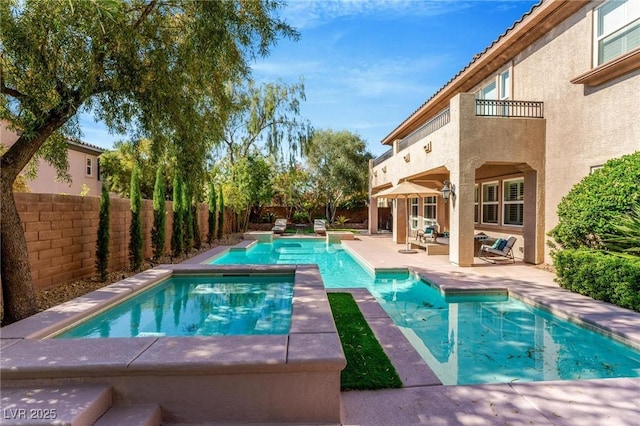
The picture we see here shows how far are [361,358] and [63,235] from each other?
7.80 metres

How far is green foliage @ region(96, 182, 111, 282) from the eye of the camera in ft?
30.6

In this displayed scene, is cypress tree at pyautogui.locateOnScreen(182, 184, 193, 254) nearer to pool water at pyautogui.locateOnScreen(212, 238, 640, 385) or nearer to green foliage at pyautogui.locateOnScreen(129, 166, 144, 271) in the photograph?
green foliage at pyautogui.locateOnScreen(129, 166, 144, 271)

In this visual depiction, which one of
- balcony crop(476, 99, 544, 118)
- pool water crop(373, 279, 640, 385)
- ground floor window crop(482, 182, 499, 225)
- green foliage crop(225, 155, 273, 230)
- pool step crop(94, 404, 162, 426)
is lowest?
pool water crop(373, 279, 640, 385)

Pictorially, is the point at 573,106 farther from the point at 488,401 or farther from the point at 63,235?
the point at 63,235

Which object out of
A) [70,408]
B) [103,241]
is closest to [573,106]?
[70,408]

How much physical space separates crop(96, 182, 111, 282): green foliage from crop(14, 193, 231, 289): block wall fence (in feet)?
0.93

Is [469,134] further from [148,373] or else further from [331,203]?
[331,203]

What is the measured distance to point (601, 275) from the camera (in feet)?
24.4

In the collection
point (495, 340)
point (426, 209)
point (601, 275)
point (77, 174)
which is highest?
point (77, 174)

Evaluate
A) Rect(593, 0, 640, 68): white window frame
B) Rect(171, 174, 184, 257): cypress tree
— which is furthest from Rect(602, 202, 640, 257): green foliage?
Rect(171, 174, 184, 257): cypress tree

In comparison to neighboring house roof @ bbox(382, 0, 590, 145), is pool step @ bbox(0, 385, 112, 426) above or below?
below

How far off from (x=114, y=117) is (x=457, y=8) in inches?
389

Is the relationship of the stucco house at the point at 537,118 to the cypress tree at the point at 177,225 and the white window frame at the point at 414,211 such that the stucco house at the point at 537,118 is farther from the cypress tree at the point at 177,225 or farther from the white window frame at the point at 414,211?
the cypress tree at the point at 177,225

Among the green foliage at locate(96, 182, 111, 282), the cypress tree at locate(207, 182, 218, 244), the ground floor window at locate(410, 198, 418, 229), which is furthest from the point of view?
the ground floor window at locate(410, 198, 418, 229)
